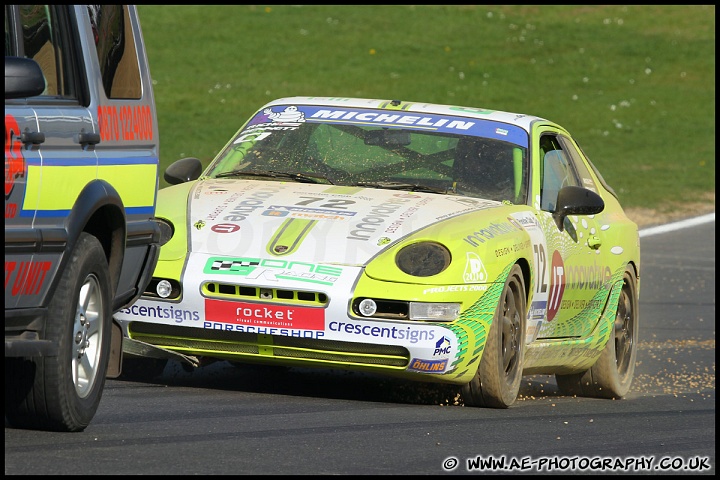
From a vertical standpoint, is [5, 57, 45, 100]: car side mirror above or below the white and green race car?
above

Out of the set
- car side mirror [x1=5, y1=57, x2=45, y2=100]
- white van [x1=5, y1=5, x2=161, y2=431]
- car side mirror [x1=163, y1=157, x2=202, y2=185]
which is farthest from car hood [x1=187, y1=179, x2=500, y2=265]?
car side mirror [x1=5, y1=57, x2=45, y2=100]

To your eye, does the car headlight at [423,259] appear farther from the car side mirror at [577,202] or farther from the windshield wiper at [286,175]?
the car side mirror at [577,202]

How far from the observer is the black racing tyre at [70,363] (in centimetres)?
596

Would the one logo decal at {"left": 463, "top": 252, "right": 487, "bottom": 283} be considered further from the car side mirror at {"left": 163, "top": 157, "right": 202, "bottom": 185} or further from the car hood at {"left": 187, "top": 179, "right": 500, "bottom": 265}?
the car side mirror at {"left": 163, "top": 157, "right": 202, "bottom": 185}

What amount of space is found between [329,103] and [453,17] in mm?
33398

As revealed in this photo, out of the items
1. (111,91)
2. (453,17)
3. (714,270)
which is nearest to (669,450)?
(111,91)

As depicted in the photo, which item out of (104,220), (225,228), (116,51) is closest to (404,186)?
(225,228)

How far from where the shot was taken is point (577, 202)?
8.85 metres

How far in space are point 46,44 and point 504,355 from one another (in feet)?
9.76

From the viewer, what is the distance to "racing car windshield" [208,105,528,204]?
8.87 meters

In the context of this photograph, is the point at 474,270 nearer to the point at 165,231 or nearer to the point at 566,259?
the point at 566,259

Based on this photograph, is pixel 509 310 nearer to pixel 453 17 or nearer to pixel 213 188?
pixel 213 188

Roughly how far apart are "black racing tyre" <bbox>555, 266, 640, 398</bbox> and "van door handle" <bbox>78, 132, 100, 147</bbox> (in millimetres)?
4458

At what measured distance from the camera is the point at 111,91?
661 cm
